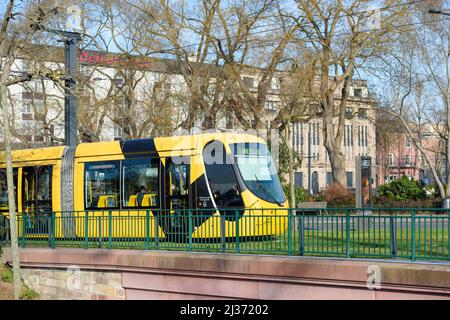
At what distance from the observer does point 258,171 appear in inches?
800

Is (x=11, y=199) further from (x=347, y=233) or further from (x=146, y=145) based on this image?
(x=347, y=233)

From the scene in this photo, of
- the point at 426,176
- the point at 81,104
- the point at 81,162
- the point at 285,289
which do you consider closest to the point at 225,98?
the point at 81,104

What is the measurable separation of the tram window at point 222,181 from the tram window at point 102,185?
3230mm

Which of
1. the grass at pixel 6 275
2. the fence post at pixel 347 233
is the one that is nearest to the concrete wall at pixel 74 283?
the grass at pixel 6 275

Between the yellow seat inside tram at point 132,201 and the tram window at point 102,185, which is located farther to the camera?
the tram window at point 102,185

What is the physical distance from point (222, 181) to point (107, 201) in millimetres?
4029

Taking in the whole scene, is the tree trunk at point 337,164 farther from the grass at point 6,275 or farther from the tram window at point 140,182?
the grass at point 6,275

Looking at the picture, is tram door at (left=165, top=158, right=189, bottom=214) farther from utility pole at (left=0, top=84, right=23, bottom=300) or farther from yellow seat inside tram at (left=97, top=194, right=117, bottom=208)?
utility pole at (left=0, top=84, right=23, bottom=300)

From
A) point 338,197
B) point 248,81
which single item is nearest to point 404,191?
point 338,197

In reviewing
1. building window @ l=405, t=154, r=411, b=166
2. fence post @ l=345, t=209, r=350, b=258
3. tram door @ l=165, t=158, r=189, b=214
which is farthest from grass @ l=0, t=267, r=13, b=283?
building window @ l=405, t=154, r=411, b=166

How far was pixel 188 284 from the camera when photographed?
48.5 ft

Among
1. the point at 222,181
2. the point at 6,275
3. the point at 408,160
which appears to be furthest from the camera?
the point at 408,160

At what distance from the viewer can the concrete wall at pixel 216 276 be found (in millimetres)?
11523

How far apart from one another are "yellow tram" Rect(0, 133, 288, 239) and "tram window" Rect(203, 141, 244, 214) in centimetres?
3
